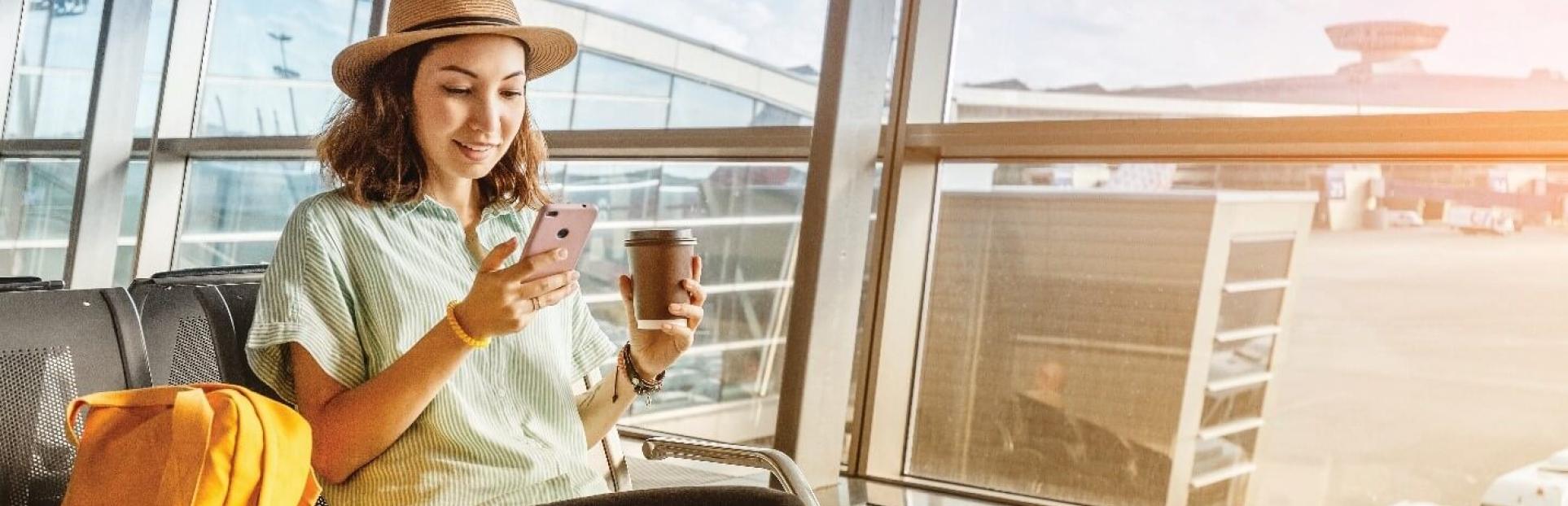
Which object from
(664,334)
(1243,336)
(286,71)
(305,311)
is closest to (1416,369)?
(1243,336)

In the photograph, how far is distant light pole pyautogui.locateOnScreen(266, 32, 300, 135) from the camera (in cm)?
500

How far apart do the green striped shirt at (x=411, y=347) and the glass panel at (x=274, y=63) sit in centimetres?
328

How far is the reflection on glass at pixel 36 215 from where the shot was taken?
6.04 meters

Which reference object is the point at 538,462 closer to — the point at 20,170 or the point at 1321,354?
the point at 1321,354

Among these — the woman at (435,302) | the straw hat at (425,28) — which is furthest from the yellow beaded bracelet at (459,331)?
the straw hat at (425,28)

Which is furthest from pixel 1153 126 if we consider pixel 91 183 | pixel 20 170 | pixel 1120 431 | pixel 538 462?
pixel 20 170

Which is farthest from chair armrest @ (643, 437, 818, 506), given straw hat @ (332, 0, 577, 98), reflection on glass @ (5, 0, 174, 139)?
reflection on glass @ (5, 0, 174, 139)

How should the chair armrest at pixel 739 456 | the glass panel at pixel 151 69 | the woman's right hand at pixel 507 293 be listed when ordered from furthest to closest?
the glass panel at pixel 151 69
the chair armrest at pixel 739 456
the woman's right hand at pixel 507 293

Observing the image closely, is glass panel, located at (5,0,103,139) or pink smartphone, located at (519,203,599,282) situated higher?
glass panel, located at (5,0,103,139)

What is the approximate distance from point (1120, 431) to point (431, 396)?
1.66 metres

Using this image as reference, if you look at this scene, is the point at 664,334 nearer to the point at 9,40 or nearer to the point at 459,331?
the point at 459,331

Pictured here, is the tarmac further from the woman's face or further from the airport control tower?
the woman's face

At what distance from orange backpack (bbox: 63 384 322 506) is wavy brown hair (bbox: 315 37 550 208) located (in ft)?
1.18

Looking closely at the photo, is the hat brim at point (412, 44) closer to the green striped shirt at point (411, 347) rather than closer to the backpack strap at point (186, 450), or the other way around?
the green striped shirt at point (411, 347)
